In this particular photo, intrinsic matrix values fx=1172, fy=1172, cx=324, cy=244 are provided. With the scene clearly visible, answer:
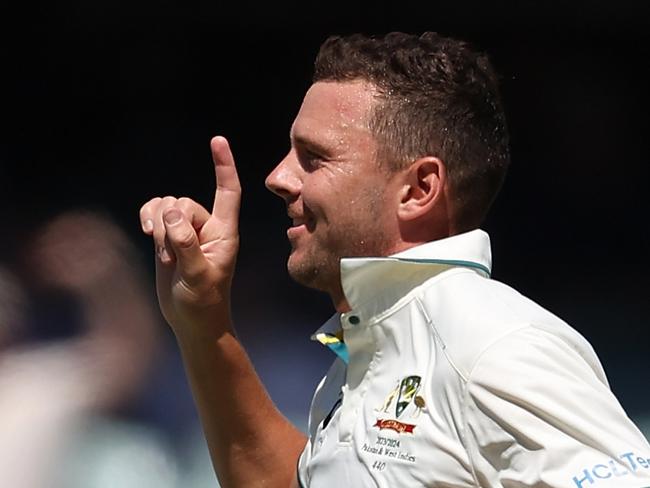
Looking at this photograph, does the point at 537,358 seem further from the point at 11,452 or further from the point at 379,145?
the point at 11,452

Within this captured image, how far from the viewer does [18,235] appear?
105 inches

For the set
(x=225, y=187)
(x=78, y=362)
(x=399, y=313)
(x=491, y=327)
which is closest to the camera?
(x=491, y=327)

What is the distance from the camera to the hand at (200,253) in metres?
1.53

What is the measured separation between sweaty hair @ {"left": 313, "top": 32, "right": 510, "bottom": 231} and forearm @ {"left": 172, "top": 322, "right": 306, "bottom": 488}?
39 cm

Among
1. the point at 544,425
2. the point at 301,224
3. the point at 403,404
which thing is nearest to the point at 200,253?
the point at 301,224

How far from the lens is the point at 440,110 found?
145cm

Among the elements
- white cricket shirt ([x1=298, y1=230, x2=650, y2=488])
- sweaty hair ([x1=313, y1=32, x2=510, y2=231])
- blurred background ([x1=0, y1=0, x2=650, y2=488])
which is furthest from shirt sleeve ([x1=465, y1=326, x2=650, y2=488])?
blurred background ([x1=0, y1=0, x2=650, y2=488])

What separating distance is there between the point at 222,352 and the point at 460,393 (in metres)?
0.54

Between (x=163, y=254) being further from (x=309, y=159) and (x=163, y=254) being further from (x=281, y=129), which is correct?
(x=281, y=129)

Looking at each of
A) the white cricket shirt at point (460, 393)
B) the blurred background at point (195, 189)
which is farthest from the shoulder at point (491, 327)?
the blurred background at point (195, 189)

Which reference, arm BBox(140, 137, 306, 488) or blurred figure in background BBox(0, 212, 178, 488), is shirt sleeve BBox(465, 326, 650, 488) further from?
blurred figure in background BBox(0, 212, 178, 488)

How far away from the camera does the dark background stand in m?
2.71

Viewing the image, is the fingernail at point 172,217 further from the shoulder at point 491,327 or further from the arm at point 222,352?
the shoulder at point 491,327

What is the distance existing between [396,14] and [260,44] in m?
0.33
